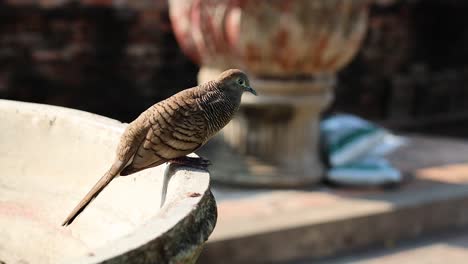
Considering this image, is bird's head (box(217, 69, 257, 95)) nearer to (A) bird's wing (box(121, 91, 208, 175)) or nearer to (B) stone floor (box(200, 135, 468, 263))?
(A) bird's wing (box(121, 91, 208, 175))

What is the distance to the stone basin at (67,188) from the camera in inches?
45.2

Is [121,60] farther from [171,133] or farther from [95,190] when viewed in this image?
[95,190]

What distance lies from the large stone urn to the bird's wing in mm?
1576

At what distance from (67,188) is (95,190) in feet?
0.45

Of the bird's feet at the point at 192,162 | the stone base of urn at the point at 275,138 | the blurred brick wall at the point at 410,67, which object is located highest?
the bird's feet at the point at 192,162

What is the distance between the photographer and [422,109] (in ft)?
19.9

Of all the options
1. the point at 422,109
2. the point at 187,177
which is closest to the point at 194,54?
the point at 187,177

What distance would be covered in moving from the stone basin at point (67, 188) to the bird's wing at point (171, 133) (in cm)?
3

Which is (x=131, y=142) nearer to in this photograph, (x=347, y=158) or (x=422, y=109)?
(x=347, y=158)

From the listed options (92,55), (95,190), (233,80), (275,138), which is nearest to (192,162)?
(95,190)

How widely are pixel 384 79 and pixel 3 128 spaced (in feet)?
15.7

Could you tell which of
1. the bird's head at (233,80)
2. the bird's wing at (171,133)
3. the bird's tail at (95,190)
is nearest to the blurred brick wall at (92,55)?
the bird's head at (233,80)

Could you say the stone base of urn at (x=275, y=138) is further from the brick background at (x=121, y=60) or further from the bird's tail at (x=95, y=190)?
the bird's tail at (x=95, y=190)

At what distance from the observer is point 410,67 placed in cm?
601
